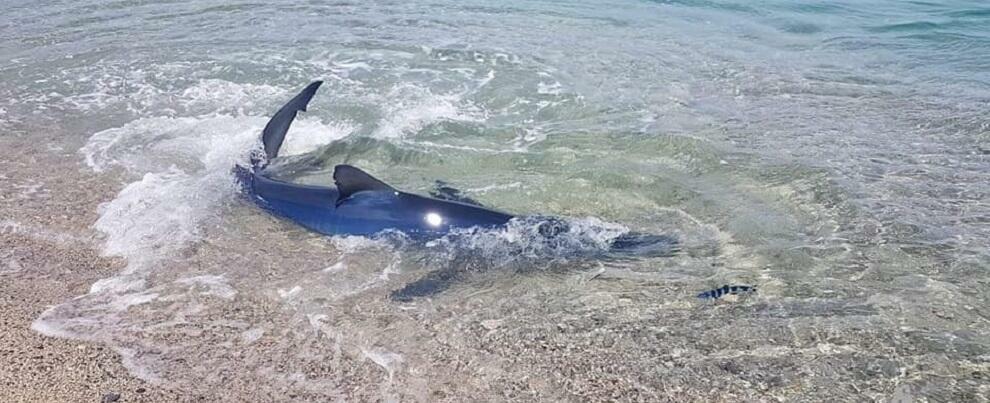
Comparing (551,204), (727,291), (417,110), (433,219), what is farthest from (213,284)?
(417,110)

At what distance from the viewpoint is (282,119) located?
305 inches

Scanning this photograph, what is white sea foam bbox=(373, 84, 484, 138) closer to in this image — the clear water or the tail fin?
the clear water

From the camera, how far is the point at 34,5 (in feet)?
54.3

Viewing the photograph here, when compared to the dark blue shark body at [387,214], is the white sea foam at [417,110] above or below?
below

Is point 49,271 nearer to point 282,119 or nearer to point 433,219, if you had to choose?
point 433,219

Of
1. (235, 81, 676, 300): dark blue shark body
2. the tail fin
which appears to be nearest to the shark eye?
(235, 81, 676, 300): dark blue shark body

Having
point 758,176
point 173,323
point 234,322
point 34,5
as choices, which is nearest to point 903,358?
point 758,176

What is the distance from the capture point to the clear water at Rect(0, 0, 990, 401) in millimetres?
4305

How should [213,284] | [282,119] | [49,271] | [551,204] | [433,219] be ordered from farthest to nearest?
[282,119]
[551,204]
[433,219]
[49,271]
[213,284]

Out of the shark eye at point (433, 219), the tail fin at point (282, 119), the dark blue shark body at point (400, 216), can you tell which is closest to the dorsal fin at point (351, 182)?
the dark blue shark body at point (400, 216)

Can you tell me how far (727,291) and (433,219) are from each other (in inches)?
85.4

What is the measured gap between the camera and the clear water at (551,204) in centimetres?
430

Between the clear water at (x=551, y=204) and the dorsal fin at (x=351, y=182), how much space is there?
443 millimetres

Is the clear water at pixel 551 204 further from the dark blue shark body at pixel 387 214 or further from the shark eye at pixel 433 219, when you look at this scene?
the shark eye at pixel 433 219
